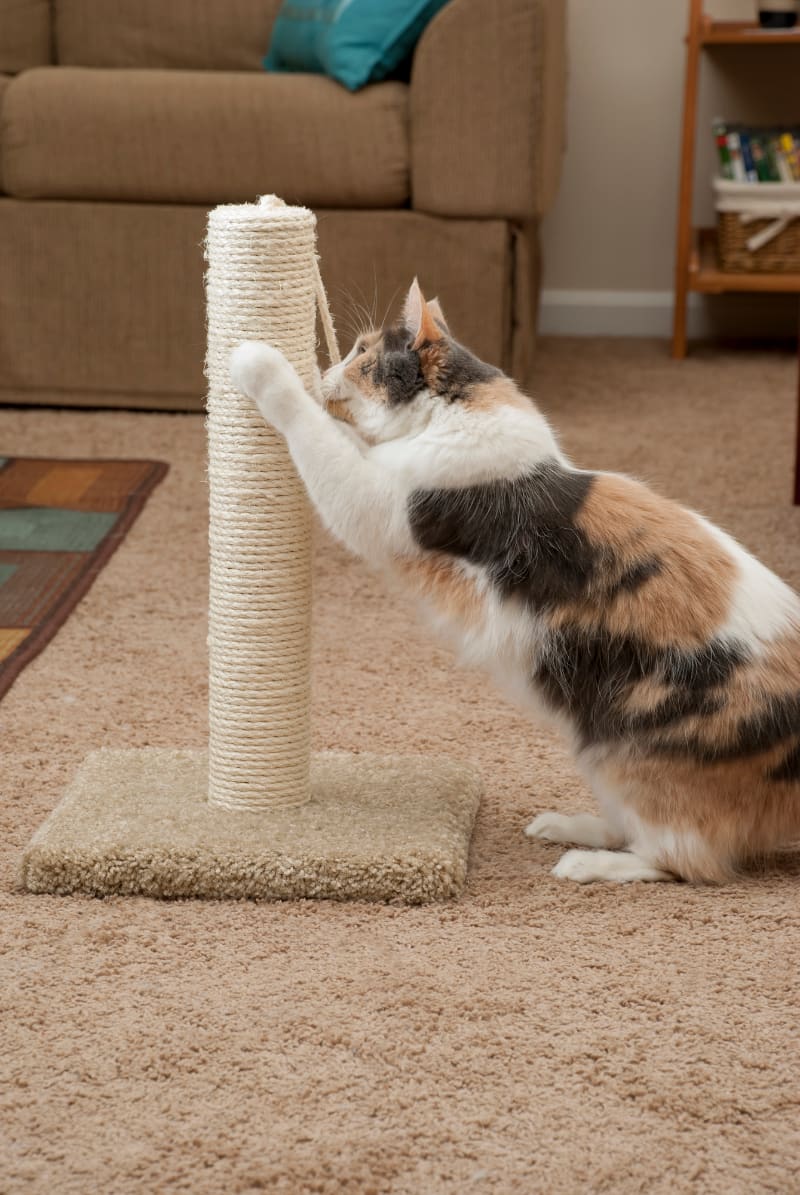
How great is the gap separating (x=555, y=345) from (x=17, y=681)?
2157 mm

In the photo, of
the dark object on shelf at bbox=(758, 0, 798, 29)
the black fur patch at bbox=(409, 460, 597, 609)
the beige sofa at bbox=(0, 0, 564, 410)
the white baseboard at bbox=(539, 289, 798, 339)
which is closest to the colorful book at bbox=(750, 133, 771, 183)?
the dark object on shelf at bbox=(758, 0, 798, 29)

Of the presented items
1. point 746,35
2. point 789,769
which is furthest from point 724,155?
point 789,769

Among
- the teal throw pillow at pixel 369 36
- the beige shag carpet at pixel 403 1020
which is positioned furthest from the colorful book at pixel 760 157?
the beige shag carpet at pixel 403 1020

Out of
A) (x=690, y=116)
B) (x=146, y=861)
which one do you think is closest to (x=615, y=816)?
(x=146, y=861)

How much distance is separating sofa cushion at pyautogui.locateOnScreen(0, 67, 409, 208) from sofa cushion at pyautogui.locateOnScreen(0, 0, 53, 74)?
53cm

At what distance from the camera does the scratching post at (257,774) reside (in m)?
1.23

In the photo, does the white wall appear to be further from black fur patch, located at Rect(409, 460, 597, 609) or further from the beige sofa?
black fur patch, located at Rect(409, 460, 597, 609)

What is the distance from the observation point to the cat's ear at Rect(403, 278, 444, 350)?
1.23m

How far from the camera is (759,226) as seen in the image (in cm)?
322

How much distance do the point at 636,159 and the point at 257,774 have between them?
8.82 ft

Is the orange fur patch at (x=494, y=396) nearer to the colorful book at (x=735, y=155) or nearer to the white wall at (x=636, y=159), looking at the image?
the colorful book at (x=735, y=155)

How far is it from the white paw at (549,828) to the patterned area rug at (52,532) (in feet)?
2.14

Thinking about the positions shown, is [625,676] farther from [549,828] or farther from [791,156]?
[791,156]

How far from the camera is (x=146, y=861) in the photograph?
1.23m
